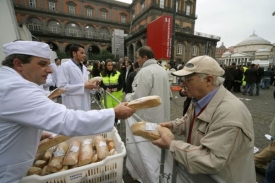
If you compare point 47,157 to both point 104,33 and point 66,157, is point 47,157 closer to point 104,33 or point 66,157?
point 66,157

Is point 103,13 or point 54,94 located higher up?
point 103,13

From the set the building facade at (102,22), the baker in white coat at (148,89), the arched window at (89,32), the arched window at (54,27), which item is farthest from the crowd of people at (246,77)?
the arched window at (54,27)

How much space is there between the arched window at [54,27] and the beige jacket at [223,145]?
45725 mm

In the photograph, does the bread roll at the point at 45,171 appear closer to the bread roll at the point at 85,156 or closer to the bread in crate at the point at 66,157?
the bread in crate at the point at 66,157

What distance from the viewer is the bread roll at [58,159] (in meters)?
1.37

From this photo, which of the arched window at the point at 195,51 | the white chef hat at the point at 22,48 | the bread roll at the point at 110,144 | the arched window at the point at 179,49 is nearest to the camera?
the white chef hat at the point at 22,48

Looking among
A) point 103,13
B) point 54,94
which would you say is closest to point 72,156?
point 54,94

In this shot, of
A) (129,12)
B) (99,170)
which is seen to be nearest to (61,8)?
(129,12)

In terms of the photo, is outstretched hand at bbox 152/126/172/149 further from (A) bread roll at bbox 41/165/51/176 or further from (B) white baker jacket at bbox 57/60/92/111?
(B) white baker jacket at bbox 57/60/92/111

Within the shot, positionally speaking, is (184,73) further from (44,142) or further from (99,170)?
(44,142)

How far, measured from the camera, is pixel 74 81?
3.44m

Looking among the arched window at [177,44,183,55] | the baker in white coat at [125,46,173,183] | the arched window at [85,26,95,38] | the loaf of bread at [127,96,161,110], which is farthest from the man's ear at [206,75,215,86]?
the arched window at [85,26,95,38]

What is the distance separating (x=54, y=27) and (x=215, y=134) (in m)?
46.4

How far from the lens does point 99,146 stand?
165 cm
